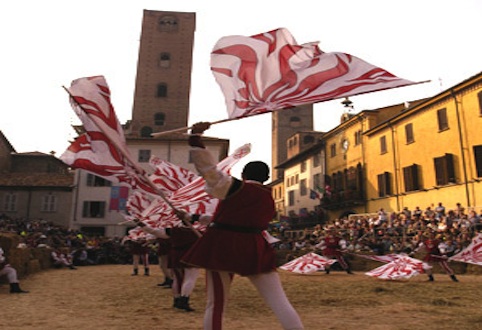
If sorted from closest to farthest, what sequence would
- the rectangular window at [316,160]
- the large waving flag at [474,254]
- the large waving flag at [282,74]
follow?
the large waving flag at [282,74]
the large waving flag at [474,254]
the rectangular window at [316,160]

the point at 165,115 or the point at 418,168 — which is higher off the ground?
the point at 165,115

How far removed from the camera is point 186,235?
7.73 metres

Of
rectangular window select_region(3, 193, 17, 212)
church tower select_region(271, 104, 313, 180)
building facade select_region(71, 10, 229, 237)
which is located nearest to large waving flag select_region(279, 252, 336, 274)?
building facade select_region(71, 10, 229, 237)

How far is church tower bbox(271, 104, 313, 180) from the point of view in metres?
69.2

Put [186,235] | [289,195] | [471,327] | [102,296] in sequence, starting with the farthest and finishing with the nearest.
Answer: [289,195]
[102,296]
[186,235]
[471,327]

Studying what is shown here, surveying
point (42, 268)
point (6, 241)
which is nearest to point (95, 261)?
point (42, 268)

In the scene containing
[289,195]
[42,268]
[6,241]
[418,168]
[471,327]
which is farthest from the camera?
[289,195]

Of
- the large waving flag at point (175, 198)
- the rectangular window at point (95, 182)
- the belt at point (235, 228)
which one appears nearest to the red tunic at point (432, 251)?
the large waving flag at point (175, 198)

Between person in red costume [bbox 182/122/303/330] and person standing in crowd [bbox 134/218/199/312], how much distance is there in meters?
3.18

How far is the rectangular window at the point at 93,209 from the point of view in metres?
38.9

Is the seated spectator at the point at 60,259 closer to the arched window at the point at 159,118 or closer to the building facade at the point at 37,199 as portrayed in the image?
the building facade at the point at 37,199

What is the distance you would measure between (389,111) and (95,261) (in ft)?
85.0

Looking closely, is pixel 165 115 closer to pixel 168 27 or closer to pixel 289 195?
pixel 168 27

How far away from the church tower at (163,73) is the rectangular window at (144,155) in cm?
583
